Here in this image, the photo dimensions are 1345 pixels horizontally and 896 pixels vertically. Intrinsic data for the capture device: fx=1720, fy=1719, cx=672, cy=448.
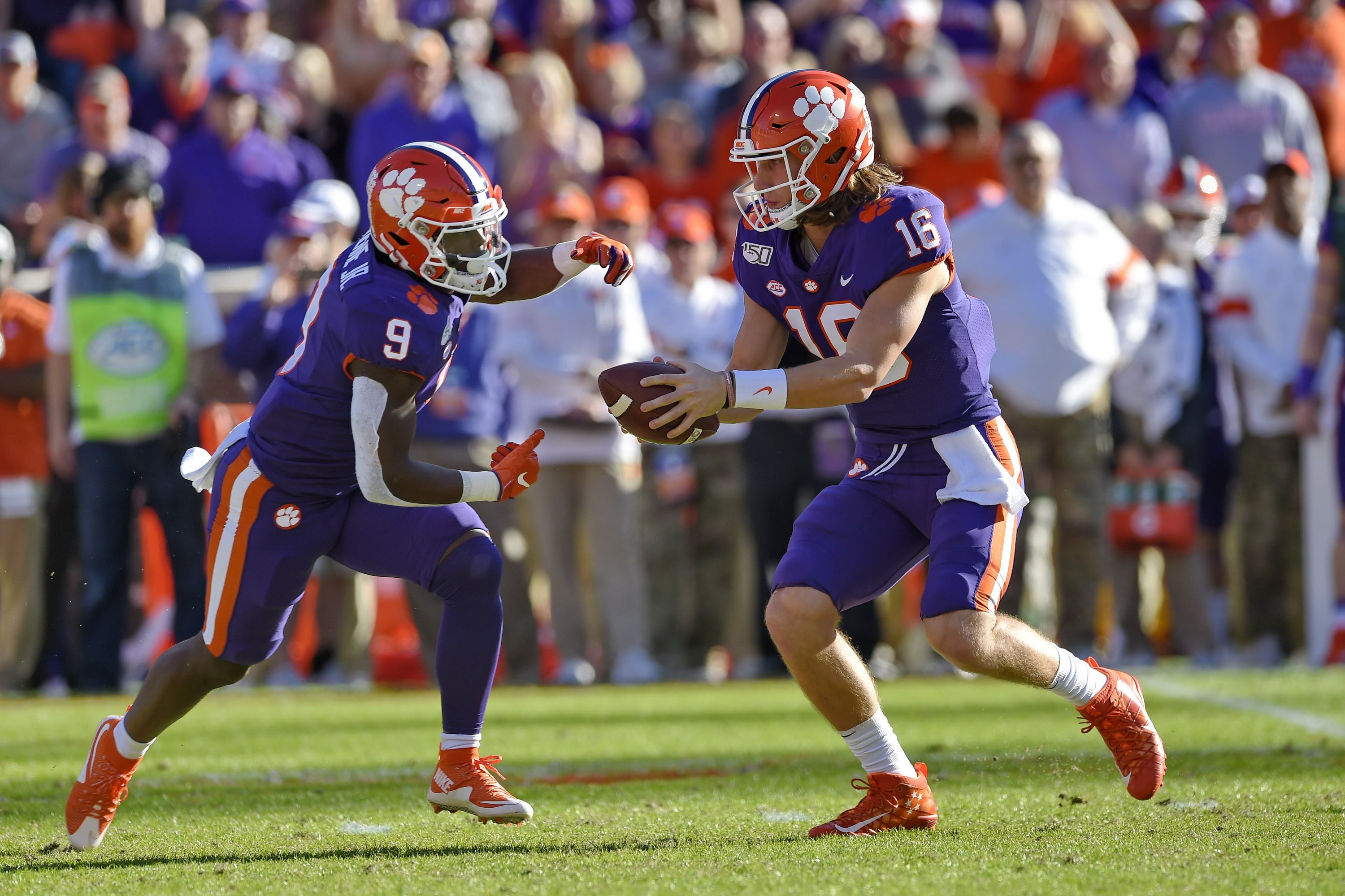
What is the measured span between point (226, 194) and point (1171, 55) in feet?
19.0

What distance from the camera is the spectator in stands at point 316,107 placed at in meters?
10.2

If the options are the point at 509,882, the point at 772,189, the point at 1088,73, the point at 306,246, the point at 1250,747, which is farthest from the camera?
the point at 1088,73

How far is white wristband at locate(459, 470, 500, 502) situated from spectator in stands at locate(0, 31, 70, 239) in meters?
6.24

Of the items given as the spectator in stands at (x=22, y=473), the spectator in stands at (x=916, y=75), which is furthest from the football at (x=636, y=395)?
the spectator in stands at (x=916, y=75)

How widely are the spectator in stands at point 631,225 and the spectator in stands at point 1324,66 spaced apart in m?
4.53

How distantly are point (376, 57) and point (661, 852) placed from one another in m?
7.52

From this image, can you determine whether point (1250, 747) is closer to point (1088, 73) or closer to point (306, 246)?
point (306, 246)

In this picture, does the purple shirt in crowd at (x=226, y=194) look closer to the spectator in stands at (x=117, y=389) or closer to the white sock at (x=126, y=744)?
the spectator in stands at (x=117, y=389)

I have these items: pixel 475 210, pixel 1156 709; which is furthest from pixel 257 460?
pixel 1156 709

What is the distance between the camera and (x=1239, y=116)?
9930mm

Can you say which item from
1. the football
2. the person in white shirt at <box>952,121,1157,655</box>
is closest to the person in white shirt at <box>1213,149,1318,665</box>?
the person in white shirt at <box>952,121,1157,655</box>

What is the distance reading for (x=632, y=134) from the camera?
34.6 ft

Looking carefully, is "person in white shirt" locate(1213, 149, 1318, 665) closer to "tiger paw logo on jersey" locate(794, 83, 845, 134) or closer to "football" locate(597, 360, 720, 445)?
"tiger paw logo on jersey" locate(794, 83, 845, 134)

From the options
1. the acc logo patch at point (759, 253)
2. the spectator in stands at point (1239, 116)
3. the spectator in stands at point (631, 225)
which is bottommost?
the acc logo patch at point (759, 253)
